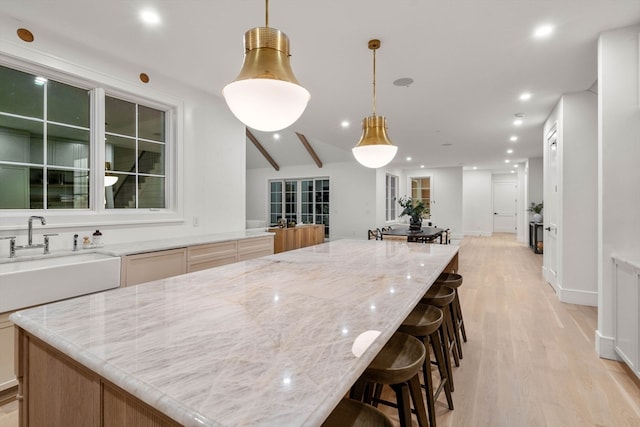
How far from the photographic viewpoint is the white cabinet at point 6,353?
190 cm

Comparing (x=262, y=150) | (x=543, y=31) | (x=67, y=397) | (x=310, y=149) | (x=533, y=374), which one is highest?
(x=262, y=150)

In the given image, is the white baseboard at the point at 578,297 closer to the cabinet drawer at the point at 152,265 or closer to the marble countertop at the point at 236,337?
the marble countertop at the point at 236,337

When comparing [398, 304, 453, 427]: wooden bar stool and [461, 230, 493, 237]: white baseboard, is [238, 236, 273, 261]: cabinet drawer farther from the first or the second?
[461, 230, 493, 237]: white baseboard

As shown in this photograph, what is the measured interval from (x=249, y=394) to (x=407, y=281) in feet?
3.74

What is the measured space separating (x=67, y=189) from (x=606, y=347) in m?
4.75

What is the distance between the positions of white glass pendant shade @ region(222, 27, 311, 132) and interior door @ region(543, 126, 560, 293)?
447cm

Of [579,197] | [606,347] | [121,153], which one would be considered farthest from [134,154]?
[579,197]

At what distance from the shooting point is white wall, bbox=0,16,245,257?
2582mm

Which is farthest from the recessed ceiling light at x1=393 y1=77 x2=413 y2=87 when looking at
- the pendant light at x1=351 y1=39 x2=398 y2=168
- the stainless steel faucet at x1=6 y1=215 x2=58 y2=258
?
the stainless steel faucet at x1=6 y1=215 x2=58 y2=258

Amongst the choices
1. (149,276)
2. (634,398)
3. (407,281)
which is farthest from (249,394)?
(634,398)

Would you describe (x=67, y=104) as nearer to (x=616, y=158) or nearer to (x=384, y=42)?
(x=384, y=42)

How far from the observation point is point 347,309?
1.19 metres

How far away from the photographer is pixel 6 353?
1.94m

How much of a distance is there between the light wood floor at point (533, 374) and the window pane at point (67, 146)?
A: 1906mm
